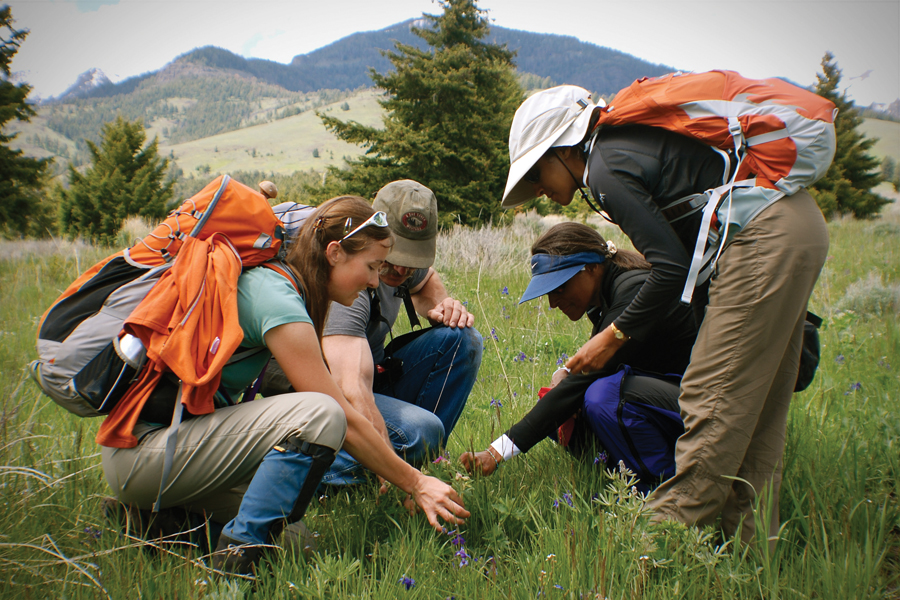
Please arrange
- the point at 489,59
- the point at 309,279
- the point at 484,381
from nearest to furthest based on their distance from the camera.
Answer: the point at 309,279
the point at 484,381
the point at 489,59

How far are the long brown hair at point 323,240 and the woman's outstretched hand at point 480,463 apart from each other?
98 centimetres

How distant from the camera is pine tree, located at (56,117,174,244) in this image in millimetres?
25844

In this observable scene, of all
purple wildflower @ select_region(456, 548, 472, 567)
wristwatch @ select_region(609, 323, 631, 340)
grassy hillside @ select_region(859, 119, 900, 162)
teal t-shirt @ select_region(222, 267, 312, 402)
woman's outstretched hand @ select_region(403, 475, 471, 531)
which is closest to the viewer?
purple wildflower @ select_region(456, 548, 472, 567)

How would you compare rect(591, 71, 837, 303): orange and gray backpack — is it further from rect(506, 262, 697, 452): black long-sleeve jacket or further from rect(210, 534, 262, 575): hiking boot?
rect(210, 534, 262, 575): hiking boot

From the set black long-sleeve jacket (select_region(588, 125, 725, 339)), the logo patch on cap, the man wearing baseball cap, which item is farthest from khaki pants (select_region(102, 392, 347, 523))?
the logo patch on cap

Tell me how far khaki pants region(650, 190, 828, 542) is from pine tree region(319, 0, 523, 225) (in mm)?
12466

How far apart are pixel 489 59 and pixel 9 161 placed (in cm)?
2032

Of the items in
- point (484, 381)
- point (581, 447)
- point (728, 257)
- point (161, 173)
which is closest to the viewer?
point (728, 257)

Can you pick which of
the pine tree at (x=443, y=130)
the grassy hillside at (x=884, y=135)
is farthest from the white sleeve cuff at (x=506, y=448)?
the grassy hillside at (x=884, y=135)

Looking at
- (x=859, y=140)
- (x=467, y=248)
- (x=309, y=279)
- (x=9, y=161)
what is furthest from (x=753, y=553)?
(x=859, y=140)

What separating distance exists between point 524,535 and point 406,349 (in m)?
1.63

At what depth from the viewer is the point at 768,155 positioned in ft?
6.06

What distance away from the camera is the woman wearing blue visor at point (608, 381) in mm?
2430

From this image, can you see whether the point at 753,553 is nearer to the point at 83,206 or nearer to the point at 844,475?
the point at 844,475
